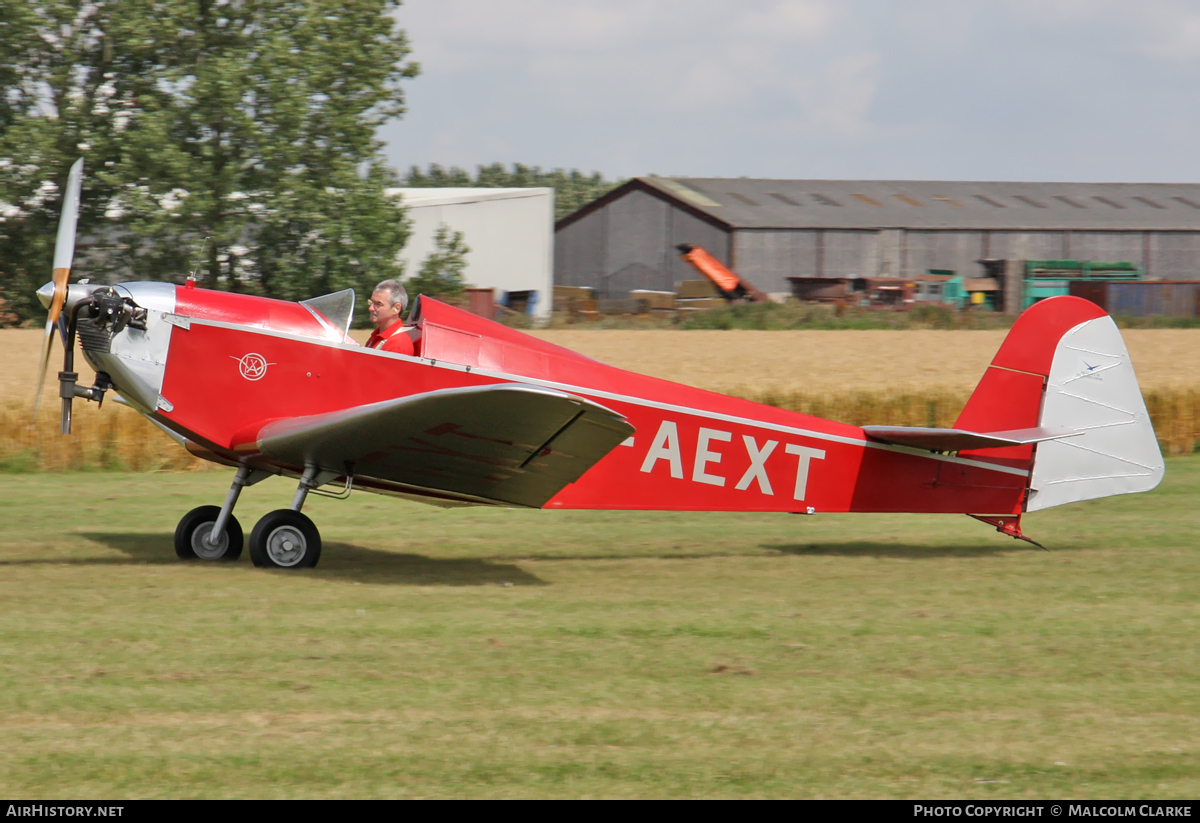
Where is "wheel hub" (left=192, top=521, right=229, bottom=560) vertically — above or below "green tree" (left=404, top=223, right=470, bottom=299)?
below

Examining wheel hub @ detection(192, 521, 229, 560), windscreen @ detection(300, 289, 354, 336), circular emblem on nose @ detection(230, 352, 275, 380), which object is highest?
windscreen @ detection(300, 289, 354, 336)

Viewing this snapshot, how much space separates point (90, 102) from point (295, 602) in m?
24.6

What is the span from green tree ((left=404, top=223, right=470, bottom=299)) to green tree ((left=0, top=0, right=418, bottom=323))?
84.4 inches

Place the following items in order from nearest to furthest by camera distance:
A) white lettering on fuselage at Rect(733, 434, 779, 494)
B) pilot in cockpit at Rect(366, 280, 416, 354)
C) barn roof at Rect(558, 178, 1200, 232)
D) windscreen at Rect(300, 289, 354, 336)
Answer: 1. pilot in cockpit at Rect(366, 280, 416, 354)
2. windscreen at Rect(300, 289, 354, 336)
3. white lettering on fuselage at Rect(733, 434, 779, 494)
4. barn roof at Rect(558, 178, 1200, 232)

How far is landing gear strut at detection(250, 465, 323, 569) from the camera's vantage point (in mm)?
7848

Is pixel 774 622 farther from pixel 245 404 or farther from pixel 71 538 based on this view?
pixel 71 538

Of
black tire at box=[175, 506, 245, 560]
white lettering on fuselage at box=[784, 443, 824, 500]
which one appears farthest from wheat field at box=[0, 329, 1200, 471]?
white lettering on fuselage at box=[784, 443, 824, 500]

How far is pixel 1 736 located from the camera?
444cm

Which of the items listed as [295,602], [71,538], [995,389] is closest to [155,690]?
[295,602]

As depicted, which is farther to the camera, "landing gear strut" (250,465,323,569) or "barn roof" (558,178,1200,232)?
"barn roof" (558,178,1200,232)

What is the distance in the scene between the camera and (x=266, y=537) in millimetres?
7863

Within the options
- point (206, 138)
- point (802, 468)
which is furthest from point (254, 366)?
point (206, 138)

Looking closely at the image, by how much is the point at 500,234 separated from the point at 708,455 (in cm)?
3803

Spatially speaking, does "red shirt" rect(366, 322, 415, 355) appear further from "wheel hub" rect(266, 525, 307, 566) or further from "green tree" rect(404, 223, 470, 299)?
"green tree" rect(404, 223, 470, 299)
